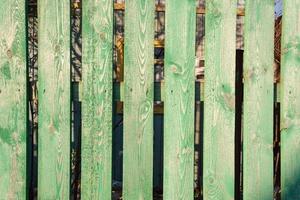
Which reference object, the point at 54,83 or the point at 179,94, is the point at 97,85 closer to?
the point at 54,83

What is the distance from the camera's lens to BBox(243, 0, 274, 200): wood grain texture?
8.03 feet

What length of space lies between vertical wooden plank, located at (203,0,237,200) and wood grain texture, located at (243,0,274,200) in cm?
9

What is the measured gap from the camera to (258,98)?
2457mm

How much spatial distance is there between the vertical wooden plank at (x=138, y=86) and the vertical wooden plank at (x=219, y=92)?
0.30 metres

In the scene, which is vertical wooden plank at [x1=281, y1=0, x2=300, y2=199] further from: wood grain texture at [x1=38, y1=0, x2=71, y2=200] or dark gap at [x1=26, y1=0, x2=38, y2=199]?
dark gap at [x1=26, y1=0, x2=38, y2=199]

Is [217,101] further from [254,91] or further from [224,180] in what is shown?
[224,180]

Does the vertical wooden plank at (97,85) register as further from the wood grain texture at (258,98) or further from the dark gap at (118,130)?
the dark gap at (118,130)

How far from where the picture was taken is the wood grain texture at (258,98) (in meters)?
2.45

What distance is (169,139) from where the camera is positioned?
2.42 metres

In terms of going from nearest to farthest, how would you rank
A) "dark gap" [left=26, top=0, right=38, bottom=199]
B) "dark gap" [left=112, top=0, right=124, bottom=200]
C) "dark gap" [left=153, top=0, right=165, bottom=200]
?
"dark gap" [left=26, top=0, right=38, bottom=199]
"dark gap" [left=112, top=0, right=124, bottom=200]
"dark gap" [left=153, top=0, right=165, bottom=200]

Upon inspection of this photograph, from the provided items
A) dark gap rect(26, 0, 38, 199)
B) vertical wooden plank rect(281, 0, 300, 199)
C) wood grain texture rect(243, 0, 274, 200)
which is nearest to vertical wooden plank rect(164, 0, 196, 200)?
wood grain texture rect(243, 0, 274, 200)

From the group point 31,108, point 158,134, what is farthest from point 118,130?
point 31,108

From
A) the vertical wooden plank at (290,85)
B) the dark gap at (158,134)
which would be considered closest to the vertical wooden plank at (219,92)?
the vertical wooden plank at (290,85)

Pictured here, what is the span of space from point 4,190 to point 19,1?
3.18ft
